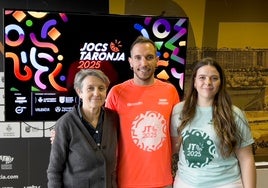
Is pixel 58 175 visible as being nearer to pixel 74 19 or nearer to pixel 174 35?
pixel 74 19

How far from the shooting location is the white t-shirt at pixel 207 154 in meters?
2.00

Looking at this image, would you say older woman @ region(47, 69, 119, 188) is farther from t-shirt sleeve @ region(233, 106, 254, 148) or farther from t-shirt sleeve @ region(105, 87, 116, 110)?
t-shirt sleeve @ region(233, 106, 254, 148)

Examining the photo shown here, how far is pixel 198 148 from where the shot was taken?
6.57 feet

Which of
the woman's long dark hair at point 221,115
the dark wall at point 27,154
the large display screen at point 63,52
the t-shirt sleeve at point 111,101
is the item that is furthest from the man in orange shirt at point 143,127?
the dark wall at point 27,154

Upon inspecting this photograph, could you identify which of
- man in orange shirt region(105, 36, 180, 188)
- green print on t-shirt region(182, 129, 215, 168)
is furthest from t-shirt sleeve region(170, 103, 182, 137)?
green print on t-shirt region(182, 129, 215, 168)

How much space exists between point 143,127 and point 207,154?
1.29 ft

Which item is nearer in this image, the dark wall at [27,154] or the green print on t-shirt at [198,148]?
the green print on t-shirt at [198,148]

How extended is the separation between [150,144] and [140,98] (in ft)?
0.90

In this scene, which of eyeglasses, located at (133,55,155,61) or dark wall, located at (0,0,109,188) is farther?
dark wall, located at (0,0,109,188)

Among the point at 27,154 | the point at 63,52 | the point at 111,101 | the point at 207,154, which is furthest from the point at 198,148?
the point at 27,154

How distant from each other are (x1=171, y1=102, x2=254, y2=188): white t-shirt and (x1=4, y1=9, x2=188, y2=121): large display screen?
1.10m

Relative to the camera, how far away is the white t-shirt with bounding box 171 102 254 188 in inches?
78.7

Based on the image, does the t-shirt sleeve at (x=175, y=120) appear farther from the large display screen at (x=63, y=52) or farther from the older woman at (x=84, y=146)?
the large display screen at (x=63, y=52)

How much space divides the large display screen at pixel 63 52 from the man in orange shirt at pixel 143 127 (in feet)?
2.70
